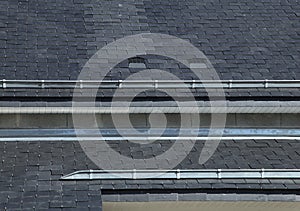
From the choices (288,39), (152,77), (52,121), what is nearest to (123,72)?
(152,77)

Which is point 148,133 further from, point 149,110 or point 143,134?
point 149,110

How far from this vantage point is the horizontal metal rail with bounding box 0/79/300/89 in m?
12.6

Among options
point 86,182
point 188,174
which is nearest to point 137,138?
point 188,174

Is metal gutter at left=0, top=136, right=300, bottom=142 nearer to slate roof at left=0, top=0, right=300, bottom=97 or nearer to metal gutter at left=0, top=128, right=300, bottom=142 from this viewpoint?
metal gutter at left=0, top=128, right=300, bottom=142

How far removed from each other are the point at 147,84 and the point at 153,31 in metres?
2.43

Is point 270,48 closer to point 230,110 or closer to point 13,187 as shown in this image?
point 230,110

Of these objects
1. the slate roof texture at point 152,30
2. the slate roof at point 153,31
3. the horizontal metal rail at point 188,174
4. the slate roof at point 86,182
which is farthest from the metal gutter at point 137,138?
the horizontal metal rail at point 188,174

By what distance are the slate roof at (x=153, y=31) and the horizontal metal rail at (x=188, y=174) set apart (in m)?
1.98

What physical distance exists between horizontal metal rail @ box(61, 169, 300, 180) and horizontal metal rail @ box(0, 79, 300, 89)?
6.98 feet

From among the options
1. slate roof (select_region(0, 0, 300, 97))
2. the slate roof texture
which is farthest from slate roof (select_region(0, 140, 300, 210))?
the slate roof texture

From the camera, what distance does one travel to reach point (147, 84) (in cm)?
1277

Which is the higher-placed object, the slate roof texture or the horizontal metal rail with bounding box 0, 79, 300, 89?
the slate roof texture

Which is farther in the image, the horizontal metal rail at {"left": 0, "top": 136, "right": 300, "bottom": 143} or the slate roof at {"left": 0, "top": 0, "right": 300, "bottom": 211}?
the horizontal metal rail at {"left": 0, "top": 136, "right": 300, "bottom": 143}

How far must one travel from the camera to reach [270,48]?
14.5 metres
